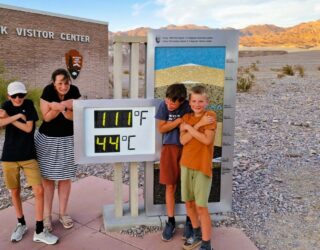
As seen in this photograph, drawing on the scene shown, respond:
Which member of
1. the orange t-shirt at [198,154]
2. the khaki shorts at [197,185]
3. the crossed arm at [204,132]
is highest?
the crossed arm at [204,132]

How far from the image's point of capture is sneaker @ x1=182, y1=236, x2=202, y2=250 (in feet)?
11.4

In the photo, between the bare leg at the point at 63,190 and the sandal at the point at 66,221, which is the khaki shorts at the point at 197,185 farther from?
the sandal at the point at 66,221

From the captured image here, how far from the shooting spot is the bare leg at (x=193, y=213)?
3428 millimetres

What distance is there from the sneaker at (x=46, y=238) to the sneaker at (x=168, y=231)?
1043mm

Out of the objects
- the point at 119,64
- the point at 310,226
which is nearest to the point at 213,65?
the point at 119,64

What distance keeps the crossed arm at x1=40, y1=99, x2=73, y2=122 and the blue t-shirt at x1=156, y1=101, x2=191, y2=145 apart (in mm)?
837

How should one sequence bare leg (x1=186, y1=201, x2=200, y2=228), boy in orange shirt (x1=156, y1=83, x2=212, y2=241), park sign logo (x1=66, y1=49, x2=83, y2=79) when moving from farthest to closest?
park sign logo (x1=66, y1=49, x2=83, y2=79) → bare leg (x1=186, y1=201, x2=200, y2=228) → boy in orange shirt (x1=156, y1=83, x2=212, y2=241)

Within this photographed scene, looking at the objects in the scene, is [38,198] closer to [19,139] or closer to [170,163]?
[19,139]

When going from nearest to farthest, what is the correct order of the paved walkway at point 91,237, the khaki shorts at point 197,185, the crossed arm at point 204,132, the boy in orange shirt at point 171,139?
the crossed arm at point 204,132, the khaki shorts at point 197,185, the boy in orange shirt at point 171,139, the paved walkway at point 91,237

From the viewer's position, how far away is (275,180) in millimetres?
5375

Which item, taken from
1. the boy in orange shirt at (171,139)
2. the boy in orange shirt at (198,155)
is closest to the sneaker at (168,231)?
the boy in orange shirt at (171,139)

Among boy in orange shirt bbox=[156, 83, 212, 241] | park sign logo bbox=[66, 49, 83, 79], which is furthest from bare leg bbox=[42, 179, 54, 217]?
park sign logo bbox=[66, 49, 83, 79]

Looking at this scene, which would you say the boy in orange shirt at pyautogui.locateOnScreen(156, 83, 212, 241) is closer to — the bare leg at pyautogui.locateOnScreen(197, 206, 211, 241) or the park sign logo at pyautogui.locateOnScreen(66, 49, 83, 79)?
the bare leg at pyautogui.locateOnScreen(197, 206, 211, 241)

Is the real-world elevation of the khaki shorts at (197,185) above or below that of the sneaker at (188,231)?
above
